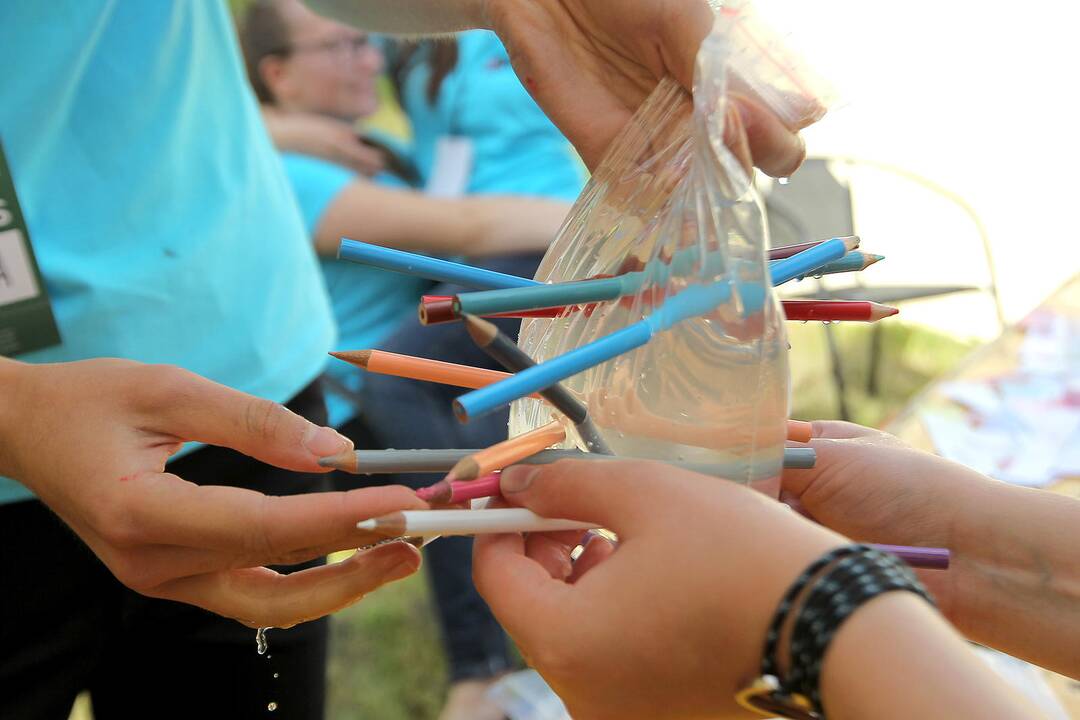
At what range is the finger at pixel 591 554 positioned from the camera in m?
0.60

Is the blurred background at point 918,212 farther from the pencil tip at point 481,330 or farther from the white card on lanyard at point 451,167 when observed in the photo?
the pencil tip at point 481,330

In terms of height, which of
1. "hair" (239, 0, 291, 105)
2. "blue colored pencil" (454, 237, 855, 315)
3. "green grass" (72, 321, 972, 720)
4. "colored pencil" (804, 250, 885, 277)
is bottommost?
"green grass" (72, 321, 972, 720)

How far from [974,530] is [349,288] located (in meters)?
1.27

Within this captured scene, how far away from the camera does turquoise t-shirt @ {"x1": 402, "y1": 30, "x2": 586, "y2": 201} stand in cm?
183

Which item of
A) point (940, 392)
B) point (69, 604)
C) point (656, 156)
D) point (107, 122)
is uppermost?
point (107, 122)

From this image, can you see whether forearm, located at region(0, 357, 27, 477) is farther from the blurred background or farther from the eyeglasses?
the eyeglasses

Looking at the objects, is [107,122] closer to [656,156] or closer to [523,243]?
[656,156]

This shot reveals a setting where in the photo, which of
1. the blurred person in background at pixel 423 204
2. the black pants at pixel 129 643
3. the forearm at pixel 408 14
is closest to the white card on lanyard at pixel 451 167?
the blurred person in background at pixel 423 204

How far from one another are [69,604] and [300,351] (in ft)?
0.97

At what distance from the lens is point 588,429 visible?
0.59m

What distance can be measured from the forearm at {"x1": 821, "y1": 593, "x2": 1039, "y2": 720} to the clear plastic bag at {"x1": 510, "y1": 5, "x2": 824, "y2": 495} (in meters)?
0.14

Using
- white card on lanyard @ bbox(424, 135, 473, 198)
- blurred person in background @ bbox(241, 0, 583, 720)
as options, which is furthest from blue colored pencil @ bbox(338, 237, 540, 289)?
white card on lanyard @ bbox(424, 135, 473, 198)

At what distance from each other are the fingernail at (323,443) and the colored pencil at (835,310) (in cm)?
31

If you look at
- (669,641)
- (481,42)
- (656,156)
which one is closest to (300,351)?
(656,156)
